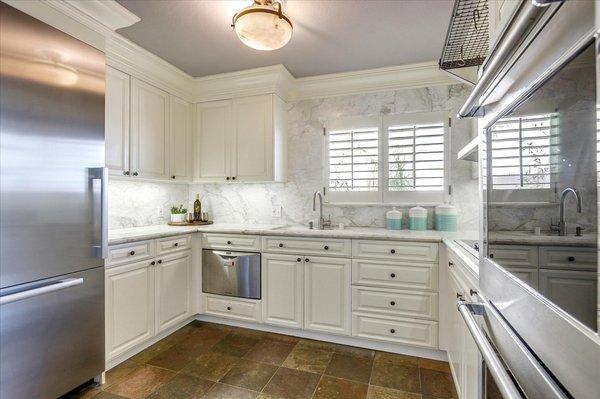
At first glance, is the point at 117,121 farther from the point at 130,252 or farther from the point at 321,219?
the point at 321,219

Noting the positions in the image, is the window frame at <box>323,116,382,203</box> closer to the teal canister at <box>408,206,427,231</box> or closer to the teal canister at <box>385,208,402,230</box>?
the teal canister at <box>385,208,402,230</box>

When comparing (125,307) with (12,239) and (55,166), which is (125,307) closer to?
(12,239)

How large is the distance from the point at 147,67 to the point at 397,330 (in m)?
3.17

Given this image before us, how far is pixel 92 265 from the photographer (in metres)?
1.88

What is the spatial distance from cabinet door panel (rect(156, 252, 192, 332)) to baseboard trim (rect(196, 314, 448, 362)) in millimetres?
341

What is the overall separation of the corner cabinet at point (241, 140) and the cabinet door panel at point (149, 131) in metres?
0.43

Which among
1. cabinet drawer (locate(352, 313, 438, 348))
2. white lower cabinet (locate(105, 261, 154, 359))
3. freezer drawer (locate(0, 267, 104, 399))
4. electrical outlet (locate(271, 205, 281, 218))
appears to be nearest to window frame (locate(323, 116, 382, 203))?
electrical outlet (locate(271, 205, 281, 218))

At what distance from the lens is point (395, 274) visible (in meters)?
2.47

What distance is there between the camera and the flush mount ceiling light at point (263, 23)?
185 centimetres

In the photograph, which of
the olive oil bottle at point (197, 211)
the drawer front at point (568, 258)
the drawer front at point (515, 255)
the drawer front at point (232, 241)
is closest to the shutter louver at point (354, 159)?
the drawer front at point (232, 241)

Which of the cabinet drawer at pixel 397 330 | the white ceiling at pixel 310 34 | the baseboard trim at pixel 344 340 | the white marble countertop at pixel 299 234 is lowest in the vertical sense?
the baseboard trim at pixel 344 340

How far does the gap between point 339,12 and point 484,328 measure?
2.11m

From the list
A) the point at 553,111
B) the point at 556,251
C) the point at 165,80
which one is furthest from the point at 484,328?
the point at 165,80

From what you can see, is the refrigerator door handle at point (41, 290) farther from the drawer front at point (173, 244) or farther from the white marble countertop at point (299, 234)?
the drawer front at point (173, 244)
